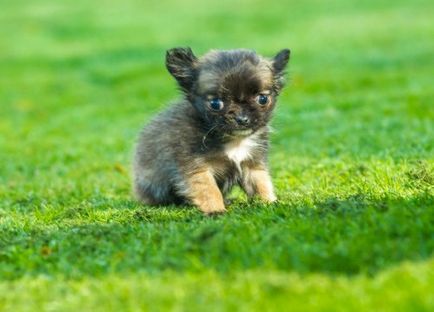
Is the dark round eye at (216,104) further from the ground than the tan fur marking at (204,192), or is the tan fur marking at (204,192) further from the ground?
the dark round eye at (216,104)

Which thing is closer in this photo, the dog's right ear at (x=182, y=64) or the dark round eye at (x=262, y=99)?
the dark round eye at (x=262, y=99)

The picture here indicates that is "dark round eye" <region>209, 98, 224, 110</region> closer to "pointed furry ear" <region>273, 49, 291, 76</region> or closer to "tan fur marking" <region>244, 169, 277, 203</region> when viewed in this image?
"pointed furry ear" <region>273, 49, 291, 76</region>

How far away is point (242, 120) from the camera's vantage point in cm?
870

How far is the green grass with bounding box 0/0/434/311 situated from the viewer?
5.96 meters

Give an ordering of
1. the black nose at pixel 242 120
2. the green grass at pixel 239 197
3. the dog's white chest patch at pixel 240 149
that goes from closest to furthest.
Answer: the green grass at pixel 239 197 → the black nose at pixel 242 120 → the dog's white chest patch at pixel 240 149

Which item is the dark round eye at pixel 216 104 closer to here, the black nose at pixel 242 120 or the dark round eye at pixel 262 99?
the black nose at pixel 242 120

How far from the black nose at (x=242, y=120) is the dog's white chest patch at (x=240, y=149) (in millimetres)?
400

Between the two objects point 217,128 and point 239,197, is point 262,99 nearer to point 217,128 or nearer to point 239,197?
point 217,128

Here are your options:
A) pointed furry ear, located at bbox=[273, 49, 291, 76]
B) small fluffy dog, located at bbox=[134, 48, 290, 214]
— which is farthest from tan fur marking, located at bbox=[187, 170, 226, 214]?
pointed furry ear, located at bbox=[273, 49, 291, 76]

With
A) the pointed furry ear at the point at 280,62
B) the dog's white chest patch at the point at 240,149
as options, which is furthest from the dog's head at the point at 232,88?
the dog's white chest patch at the point at 240,149

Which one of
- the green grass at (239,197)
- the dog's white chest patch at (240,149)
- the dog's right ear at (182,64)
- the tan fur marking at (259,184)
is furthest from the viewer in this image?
the tan fur marking at (259,184)

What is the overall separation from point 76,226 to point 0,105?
47.5ft

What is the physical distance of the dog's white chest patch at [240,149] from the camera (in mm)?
9094

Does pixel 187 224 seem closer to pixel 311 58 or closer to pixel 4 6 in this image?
pixel 311 58
